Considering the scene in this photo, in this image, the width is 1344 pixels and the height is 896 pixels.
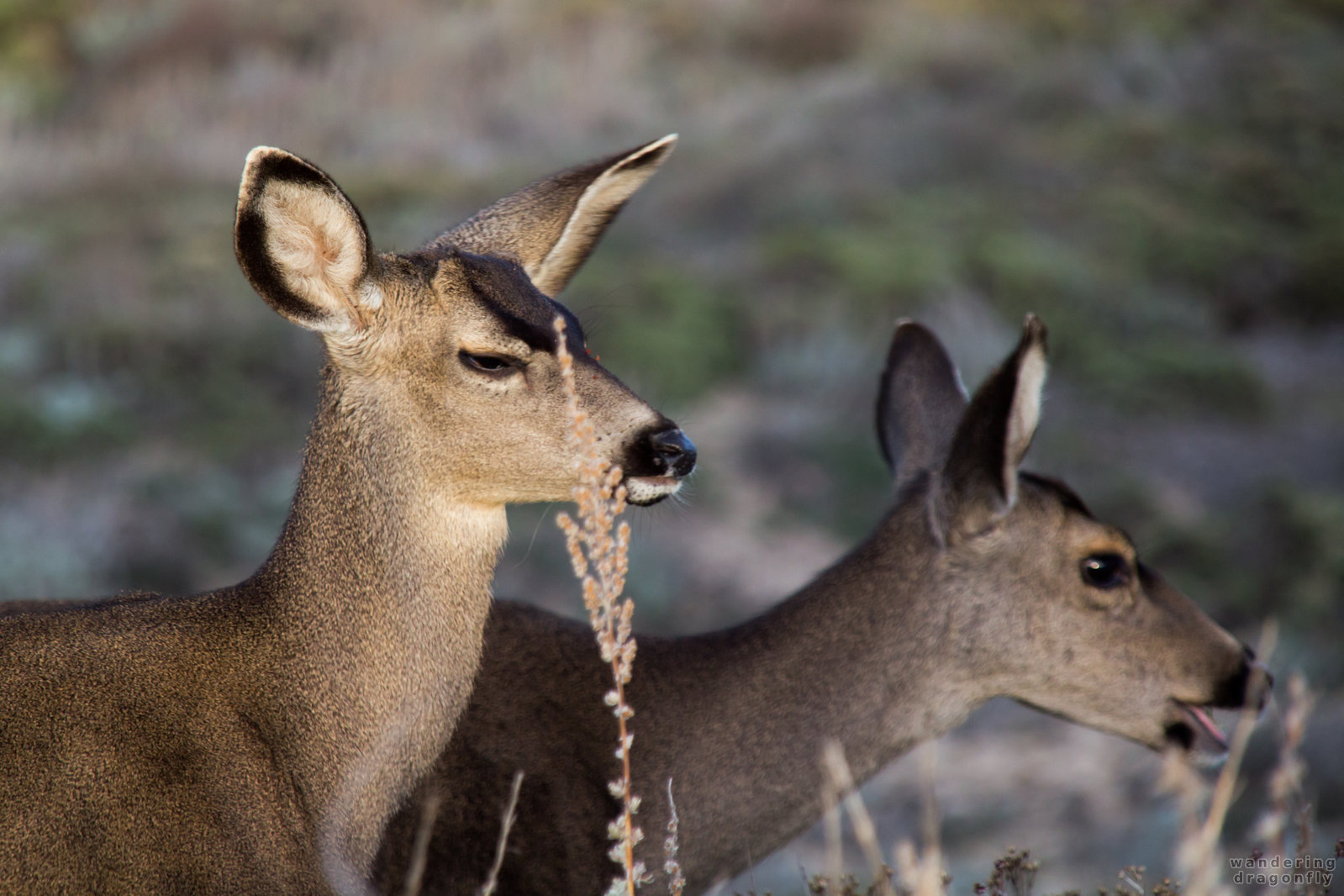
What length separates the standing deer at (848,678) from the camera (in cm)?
473

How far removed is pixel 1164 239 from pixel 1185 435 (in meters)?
4.05

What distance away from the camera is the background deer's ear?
455 centimetres

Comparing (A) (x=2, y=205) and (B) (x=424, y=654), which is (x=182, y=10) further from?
(B) (x=424, y=654)

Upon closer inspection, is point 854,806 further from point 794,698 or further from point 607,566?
point 794,698

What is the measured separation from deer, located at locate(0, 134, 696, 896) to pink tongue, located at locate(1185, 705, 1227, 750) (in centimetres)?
220

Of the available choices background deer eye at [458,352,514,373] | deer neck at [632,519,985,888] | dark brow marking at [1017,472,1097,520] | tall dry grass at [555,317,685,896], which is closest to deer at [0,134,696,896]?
background deer eye at [458,352,514,373]

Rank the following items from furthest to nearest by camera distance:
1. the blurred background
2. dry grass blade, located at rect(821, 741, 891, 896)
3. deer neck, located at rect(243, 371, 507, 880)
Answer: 1. the blurred background
2. deer neck, located at rect(243, 371, 507, 880)
3. dry grass blade, located at rect(821, 741, 891, 896)

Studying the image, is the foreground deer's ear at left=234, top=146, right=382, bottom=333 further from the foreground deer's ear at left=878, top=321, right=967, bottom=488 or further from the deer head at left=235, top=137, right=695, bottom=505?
the foreground deer's ear at left=878, top=321, right=967, bottom=488

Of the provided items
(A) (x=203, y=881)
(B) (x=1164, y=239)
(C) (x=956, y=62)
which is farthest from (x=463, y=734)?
(C) (x=956, y=62)

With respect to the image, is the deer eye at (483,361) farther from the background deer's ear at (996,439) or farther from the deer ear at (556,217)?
the background deer's ear at (996,439)

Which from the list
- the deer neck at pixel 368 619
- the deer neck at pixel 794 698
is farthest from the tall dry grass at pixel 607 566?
the deer neck at pixel 794 698

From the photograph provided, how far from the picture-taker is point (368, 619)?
4.15m

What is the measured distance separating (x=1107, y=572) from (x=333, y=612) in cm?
267

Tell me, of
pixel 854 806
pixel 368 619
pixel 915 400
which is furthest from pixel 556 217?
pixel 854 806
